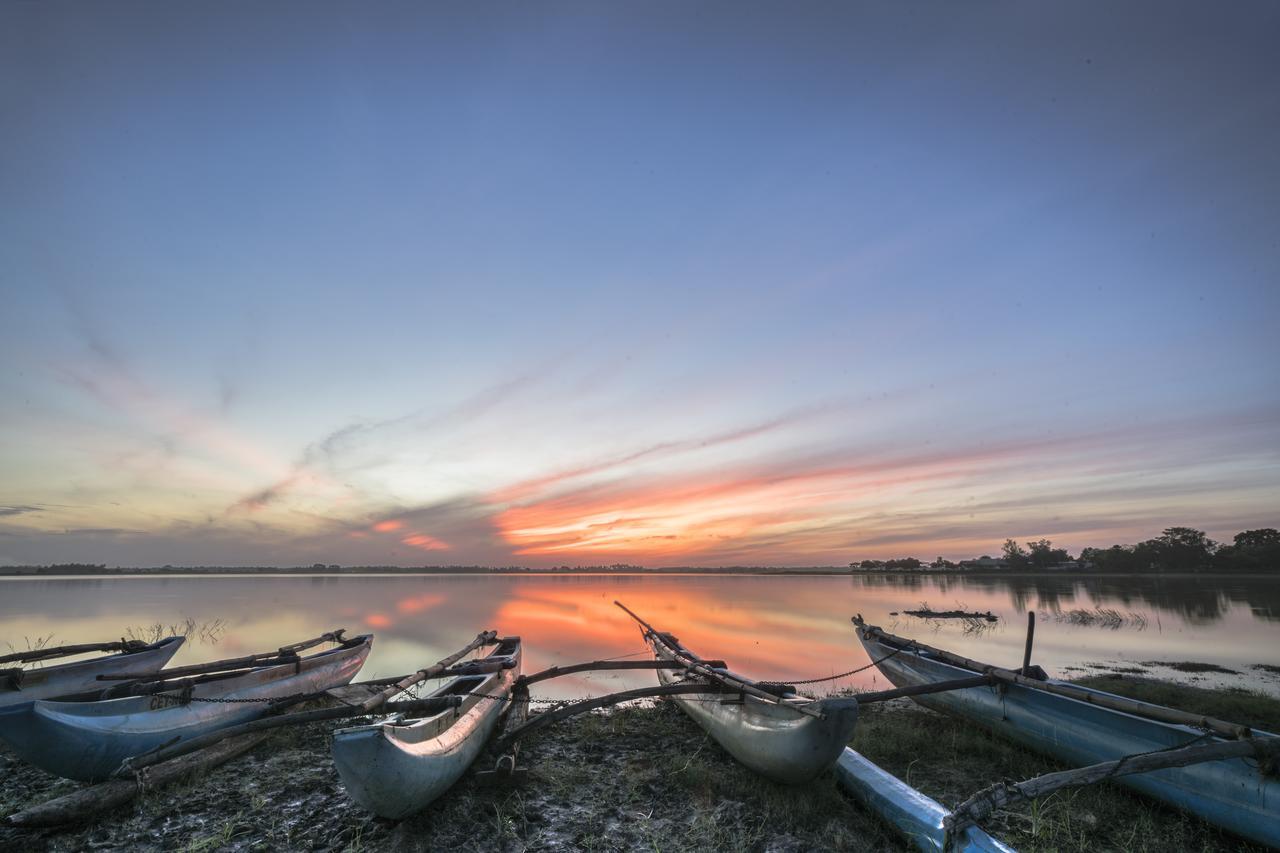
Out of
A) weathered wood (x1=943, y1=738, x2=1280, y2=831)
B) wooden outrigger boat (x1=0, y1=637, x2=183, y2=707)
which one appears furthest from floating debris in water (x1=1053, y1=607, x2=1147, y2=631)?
wooden outrigger boat (x1=0, y1=637, x2=183, y2=707)

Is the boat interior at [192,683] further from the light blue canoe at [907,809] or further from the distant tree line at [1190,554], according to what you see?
the distant tree line at [1190,554]

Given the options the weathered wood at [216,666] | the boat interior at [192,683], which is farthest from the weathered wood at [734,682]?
the weathered wood at [216,666]

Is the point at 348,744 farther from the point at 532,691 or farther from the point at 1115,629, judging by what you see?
the point at 1115,629

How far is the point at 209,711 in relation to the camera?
7.44m

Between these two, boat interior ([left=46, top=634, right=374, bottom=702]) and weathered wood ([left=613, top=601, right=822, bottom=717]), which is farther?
boat interior ([left=46, top=634, right=374, bottom=702])

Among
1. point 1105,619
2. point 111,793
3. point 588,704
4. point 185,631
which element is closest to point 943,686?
point 588,704

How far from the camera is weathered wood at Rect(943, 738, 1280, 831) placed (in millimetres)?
4184

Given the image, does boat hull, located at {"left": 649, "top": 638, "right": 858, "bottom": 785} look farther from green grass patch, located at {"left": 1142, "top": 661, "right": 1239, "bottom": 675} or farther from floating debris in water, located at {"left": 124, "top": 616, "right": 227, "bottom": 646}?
floating debris in water, located at {"left": 124, "top": 616, "right": 227, "bottom": 646}

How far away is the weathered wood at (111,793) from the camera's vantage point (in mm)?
5027

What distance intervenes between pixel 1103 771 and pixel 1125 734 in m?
2.35

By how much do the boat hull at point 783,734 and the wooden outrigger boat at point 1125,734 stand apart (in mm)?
2464

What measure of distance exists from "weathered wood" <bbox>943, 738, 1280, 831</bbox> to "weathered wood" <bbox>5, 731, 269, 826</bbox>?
308 inches

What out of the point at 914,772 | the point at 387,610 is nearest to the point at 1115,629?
the point at 914,772

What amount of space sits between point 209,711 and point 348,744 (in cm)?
467
